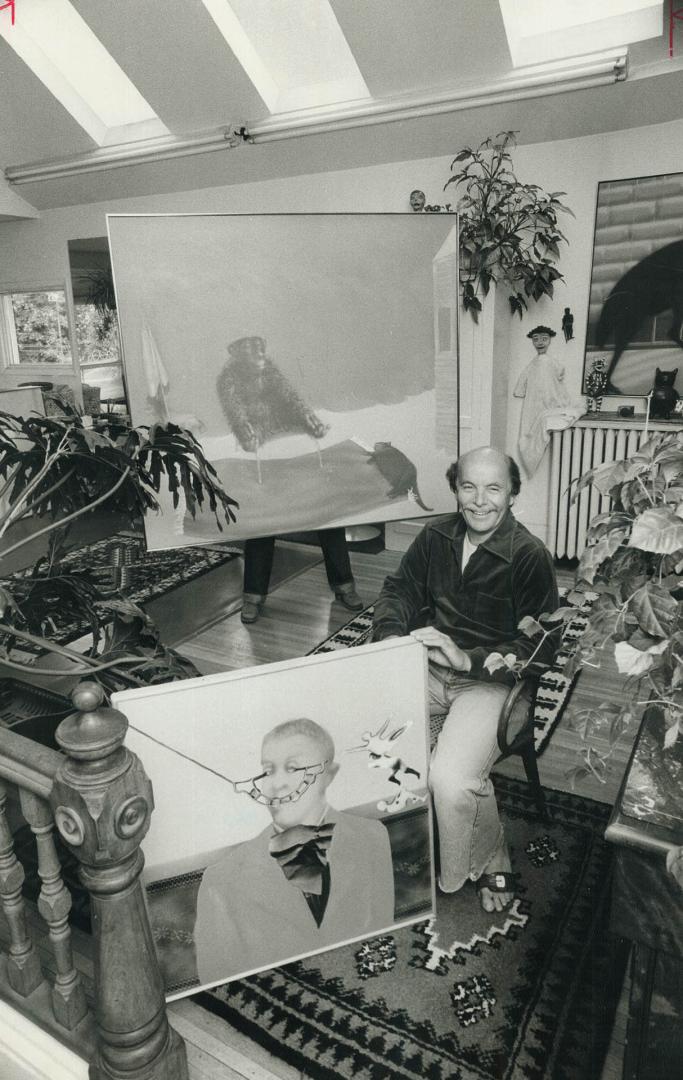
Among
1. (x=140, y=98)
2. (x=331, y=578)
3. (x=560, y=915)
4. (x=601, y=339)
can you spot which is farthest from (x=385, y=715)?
(x=140, y=98)

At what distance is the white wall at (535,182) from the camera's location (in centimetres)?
399

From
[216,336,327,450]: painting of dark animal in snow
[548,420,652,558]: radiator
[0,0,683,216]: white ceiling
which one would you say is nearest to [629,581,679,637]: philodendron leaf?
[216,336,327,450]: painting of dark animal in snow

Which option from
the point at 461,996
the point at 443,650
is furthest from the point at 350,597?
the point at 461,996

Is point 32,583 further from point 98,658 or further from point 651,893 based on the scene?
point 651,893

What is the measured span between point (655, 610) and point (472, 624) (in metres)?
0.98

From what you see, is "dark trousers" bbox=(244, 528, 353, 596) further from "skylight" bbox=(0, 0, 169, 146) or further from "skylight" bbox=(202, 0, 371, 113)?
"skylight" bbox=(0, 0, 169, 146)

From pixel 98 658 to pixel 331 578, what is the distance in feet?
7.94

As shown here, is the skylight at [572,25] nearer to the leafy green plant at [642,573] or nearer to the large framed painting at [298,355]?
the large framed painting at [298,355]

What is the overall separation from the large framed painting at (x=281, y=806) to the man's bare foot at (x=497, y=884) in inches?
12.9

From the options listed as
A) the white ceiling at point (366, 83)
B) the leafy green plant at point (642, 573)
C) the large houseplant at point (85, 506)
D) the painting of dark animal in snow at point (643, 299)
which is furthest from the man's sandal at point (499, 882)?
the white ceiling at point (366, 83)

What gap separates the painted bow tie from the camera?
1582mm

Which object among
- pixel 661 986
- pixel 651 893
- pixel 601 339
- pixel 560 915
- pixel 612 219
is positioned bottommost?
pixel 560 915

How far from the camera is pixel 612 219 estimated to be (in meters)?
4.12

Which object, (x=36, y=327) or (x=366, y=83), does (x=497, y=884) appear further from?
(x=36, y=327)
